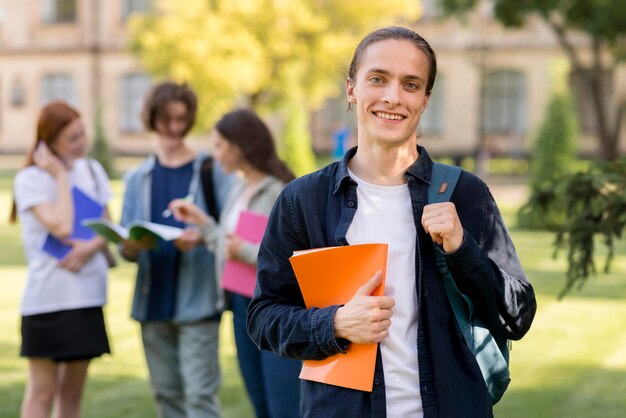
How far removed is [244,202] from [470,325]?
2.84 m

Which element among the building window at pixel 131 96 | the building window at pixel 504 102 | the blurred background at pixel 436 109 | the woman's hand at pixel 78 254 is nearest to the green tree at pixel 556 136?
the blurred background at pixel 436 109

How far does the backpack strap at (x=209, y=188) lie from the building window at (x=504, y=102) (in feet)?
130

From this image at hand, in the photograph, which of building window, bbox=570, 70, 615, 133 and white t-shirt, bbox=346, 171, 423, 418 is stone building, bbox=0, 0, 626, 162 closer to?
building window, bbox=570, 70, 615, 133

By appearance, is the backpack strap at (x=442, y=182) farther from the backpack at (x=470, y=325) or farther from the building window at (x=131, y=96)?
the building window at (x=131, y=96)

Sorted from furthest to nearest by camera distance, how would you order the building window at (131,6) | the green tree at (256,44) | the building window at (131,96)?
the building window at (131,96), the building window at (131,6), the green tree at (256,44)

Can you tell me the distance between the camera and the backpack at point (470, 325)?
2.92 metres

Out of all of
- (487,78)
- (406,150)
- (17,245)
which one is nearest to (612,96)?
(487,78)

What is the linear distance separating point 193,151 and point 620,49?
24.3 m

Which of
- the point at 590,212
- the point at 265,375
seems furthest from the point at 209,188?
→ the point at 590,212

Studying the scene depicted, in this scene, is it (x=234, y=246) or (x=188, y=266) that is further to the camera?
(x=188, y=266)

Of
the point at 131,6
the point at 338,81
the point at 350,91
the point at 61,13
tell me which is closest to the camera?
the point at 350,91

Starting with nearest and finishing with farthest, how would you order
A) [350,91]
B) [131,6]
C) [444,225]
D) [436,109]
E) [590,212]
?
[444,225]
[350,91]
[590,212]
[436,109]
[131,6]

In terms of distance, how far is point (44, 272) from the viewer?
5.68 m

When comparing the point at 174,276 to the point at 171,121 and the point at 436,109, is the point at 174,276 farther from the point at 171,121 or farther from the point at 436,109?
the point at 436,109
